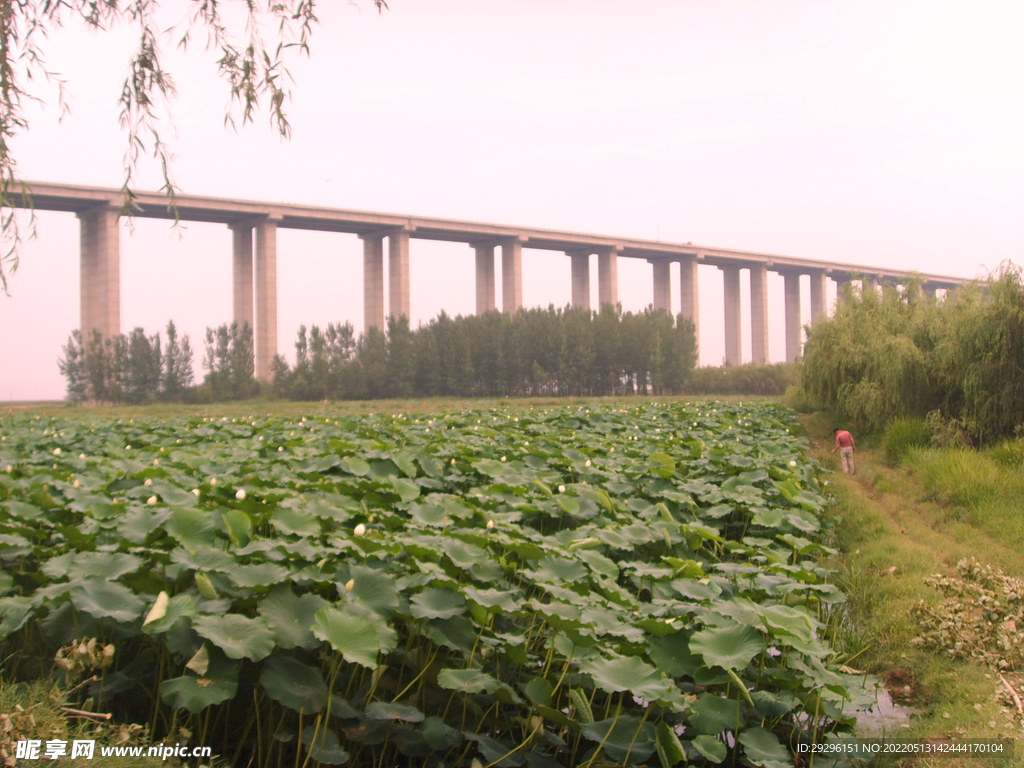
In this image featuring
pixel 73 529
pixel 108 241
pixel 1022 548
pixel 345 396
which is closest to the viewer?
pixel 73 529

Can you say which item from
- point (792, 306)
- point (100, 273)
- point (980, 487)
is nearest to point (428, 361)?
point (100, 273)

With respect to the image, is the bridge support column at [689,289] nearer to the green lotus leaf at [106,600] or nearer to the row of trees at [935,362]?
the row of trees at [935,362]

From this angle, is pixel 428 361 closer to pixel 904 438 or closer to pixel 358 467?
pixel 904 438

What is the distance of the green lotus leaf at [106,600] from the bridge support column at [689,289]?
6791 centimetres

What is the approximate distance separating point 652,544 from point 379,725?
2974 mm

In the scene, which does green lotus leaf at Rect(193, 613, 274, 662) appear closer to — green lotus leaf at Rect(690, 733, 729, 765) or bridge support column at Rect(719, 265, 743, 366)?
green lotus leaf at Rect(690, 733, 729, 765)

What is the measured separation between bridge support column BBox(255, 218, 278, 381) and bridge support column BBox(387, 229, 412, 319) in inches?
334

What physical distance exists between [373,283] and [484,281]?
1010 cm

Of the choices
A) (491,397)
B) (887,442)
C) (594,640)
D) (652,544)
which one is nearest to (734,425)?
(887,442)

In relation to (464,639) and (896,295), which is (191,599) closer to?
(464,639)

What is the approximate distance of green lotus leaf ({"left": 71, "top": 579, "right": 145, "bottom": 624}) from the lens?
2.90m

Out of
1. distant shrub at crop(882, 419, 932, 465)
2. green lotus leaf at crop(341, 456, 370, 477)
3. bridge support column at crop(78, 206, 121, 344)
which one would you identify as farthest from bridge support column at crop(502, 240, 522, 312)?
green lotus leaf at crop(341, 456, 370, 477)

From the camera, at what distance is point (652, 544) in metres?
5.60

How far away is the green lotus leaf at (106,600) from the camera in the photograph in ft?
9.52
